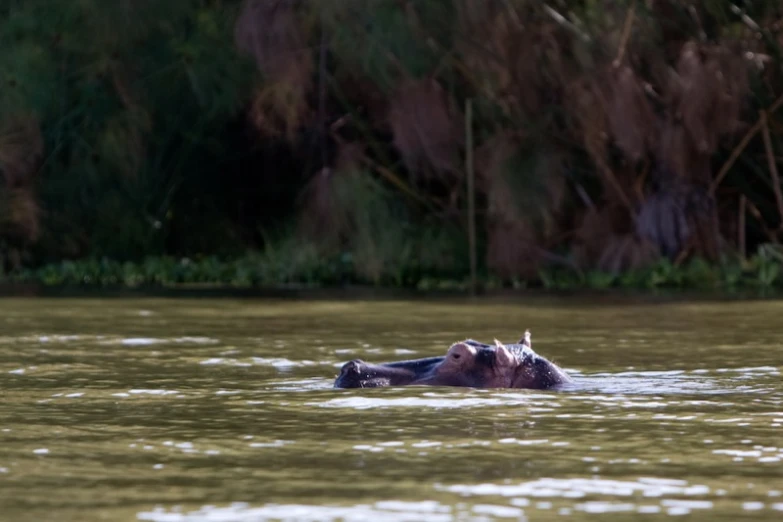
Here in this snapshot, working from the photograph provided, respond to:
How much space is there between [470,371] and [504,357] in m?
0.19

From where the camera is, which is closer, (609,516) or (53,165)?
(609,516)

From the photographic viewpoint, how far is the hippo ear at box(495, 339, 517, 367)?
323 inches

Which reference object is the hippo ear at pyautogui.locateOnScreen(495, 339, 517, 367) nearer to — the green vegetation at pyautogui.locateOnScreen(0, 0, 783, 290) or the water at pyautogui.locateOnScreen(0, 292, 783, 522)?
the water at pyautogui.locateOnScreen(0, 292, 783, 522)

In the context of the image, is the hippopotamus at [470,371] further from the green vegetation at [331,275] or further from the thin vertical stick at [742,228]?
the thin vertical stick at [742,228]

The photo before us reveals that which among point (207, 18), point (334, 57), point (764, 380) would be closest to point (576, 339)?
point (764, 380)

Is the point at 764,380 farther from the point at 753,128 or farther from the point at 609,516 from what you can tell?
the point at 753,128

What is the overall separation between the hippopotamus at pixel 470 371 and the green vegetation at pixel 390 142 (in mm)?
9429

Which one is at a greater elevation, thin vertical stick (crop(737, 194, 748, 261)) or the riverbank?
thin vertical stick (crop(737, 194, 748, 261))

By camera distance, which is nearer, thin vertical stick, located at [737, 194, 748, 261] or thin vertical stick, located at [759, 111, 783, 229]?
thin vertical stick, located at [759, 111, 783, 229]

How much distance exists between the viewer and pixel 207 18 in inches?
870

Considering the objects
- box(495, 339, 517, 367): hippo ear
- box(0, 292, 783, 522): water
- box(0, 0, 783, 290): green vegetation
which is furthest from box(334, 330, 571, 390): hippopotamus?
box(0, 0, 783, 290): green vegetation

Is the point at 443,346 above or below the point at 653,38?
below

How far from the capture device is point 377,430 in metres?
6.99

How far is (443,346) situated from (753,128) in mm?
7774
